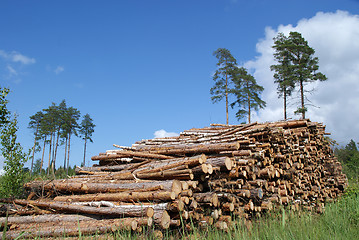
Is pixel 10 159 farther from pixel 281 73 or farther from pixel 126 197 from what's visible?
pixel 281 73

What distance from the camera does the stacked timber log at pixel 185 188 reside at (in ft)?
17.3

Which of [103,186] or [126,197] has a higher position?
[103,186]

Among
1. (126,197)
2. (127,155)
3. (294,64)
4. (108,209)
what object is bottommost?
(108,209)

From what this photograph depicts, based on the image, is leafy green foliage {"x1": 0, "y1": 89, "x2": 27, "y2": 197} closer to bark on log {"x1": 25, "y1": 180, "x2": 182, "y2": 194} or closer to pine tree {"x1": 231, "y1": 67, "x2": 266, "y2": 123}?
bark on log {"x1": 25, "y1": 180, "x2": 182, "y2": 194}

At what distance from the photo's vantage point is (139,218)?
499cm

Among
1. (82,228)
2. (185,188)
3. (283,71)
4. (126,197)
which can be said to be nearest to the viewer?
(82,228)

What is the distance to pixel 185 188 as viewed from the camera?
548 cm

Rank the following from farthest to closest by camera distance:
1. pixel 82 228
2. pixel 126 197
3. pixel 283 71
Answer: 1. pixel 283 71
2. pixel 126 197
3. pixel 82 228

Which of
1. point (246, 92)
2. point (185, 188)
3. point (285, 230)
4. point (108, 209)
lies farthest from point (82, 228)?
point (246, 92)

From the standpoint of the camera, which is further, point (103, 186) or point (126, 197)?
point (103, 186)

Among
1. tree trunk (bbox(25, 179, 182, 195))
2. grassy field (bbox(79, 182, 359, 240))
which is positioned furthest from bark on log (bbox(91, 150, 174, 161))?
grassy field (bbox(79, 182, 359, 240))

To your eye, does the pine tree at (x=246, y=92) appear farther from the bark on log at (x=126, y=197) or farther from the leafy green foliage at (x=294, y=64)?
the bark on log at (x=126, y=197)

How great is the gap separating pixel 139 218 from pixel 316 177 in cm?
779

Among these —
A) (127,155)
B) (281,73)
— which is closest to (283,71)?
(281,73)
